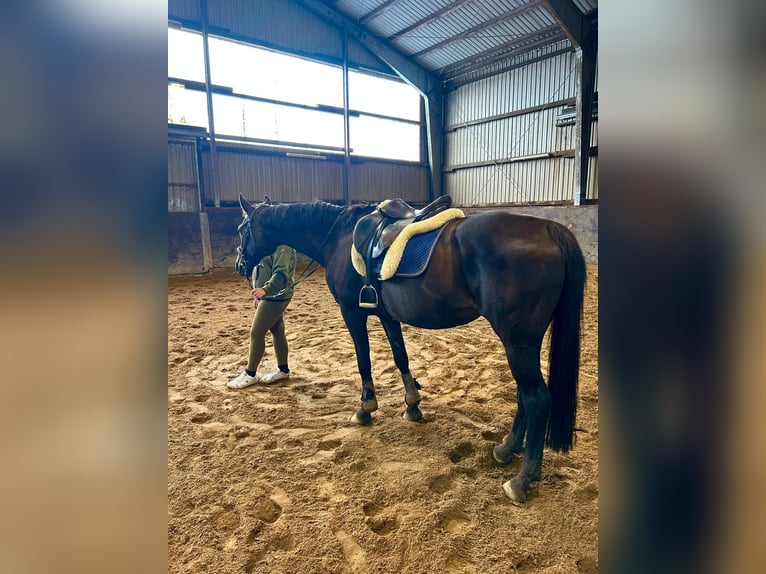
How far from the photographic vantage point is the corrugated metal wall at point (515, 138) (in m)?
9.30

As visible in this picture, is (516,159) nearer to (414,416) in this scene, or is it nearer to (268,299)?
(268,299)

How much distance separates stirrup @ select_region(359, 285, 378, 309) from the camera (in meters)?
2.36

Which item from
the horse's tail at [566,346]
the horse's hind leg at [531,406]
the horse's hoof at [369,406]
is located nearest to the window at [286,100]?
the horse's hoof at [369,406]

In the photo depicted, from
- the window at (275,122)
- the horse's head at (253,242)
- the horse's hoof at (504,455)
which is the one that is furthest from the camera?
the window at (275,122)

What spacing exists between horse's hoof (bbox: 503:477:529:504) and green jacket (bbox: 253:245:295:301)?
196 centimetres

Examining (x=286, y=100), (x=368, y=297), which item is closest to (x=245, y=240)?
(x=368, y=297)

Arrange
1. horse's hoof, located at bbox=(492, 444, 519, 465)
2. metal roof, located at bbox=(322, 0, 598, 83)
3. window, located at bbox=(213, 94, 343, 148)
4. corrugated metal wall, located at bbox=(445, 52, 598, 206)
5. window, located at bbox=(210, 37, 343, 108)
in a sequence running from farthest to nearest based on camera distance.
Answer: corrugated metal wall, located at bbox=(445, 52, 598, 206) < window, located at bbox=(213, 94, 343, 148) < window, located at bbox=(210, 37, 343, 108) < metal roof, located at bbox=(322, 0, 598, 83) < horse's hoof, located at bbox=(492, 444, 519, 465)

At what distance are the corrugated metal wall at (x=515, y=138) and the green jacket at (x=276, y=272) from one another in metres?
7.38

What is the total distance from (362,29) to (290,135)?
3391 millimetres

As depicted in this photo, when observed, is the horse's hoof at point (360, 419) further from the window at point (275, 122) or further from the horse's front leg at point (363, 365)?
the window at point (275, 122)

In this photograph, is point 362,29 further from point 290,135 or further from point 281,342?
point 281,342

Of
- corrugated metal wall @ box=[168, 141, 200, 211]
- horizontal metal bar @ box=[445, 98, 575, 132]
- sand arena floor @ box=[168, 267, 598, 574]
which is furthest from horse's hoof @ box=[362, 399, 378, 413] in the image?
horizontal metal bar @ box=[445, 98, 575, 132]

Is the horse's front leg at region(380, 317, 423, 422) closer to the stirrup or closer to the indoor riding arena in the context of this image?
the indoor riding arena

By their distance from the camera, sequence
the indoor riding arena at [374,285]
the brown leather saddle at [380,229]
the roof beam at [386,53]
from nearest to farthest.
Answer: the indoor riding arena at [374,285] < the brown leather saddle at [380,229] < the roof beam at [386,53]
